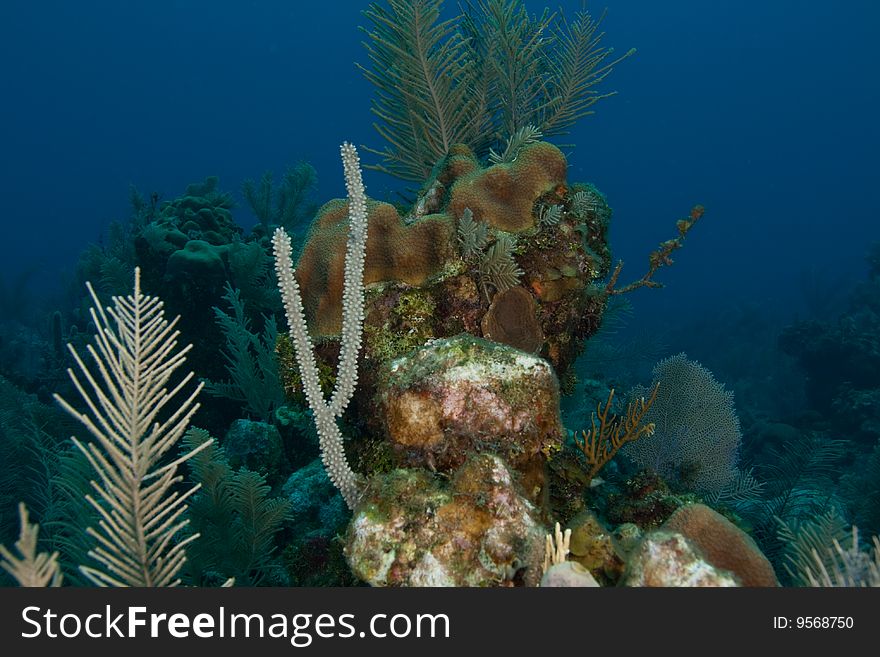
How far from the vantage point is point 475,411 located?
3129mm

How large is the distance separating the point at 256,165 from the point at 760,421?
333 feet

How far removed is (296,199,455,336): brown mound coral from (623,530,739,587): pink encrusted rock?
2.56 meters

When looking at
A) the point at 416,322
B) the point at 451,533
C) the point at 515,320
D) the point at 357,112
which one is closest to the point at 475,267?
the point at 515,320

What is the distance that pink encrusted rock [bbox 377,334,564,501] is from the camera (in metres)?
3.12

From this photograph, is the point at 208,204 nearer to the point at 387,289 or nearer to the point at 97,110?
the point at 387,289

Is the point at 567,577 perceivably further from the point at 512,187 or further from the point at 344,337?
the point at 512,187

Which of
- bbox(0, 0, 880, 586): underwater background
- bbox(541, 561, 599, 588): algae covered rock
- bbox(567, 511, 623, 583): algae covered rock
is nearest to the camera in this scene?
bbox(541, 561, 599, 588): algae covered rock

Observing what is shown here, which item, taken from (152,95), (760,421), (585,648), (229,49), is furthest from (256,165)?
(585,648)

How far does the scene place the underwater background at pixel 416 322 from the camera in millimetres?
3844

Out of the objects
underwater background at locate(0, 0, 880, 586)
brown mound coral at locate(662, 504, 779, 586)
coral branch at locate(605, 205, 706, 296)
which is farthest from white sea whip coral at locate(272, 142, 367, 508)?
coral branch at locate(605, 205, 706, 296)

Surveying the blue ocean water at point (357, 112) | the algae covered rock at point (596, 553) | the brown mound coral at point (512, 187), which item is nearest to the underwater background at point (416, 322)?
the algae covered rock at point (596, 553)

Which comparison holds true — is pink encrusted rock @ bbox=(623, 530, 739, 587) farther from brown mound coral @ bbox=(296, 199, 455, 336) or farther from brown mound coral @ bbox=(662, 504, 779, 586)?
brown mound coral @ bbox=(296, 199, 455, 336)

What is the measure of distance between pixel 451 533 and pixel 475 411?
74cm

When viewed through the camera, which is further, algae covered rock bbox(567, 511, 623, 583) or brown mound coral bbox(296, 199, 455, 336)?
brown mound coral bbox(296, 199, 455, 336)
